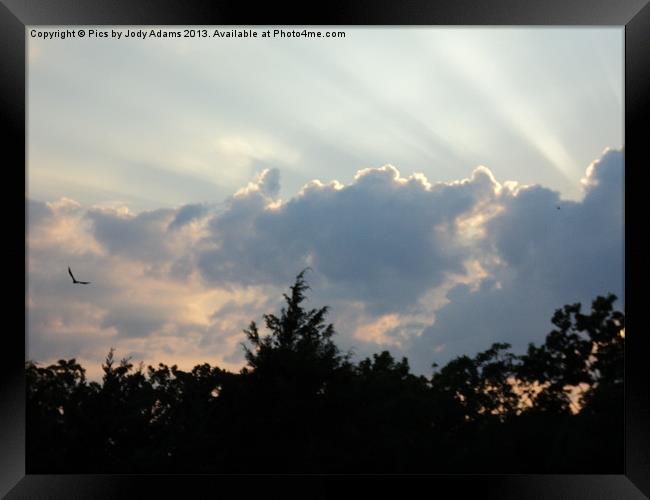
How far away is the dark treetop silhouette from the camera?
49.4 feet

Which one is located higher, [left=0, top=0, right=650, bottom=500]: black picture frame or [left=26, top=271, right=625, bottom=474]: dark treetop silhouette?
[left=0, top=0, right=650, bottom=500]: black picture frame

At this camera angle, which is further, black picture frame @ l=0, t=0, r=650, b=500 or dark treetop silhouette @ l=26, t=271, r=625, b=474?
dark treetop silhouette @ l=26, t=271, r=625, b=474

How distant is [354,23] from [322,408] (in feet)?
47.5

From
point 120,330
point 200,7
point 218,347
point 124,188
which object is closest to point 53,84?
point 124,188

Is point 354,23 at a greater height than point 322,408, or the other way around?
point 354,23

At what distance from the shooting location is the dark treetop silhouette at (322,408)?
49.4ft

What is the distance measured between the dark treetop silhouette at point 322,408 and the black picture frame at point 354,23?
13.3 m

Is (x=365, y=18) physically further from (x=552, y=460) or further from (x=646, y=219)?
(x=552, y=460)

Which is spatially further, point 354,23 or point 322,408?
point 322,408

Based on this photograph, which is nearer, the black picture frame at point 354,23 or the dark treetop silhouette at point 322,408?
the black picture frame at point 354,23

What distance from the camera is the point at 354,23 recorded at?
216 centimetres

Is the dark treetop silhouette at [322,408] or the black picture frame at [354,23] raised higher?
the black picture frame at [354,23]

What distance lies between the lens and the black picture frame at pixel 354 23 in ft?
6.93

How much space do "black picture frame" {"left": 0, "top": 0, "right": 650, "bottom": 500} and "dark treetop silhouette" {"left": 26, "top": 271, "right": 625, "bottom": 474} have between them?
13272 mm
